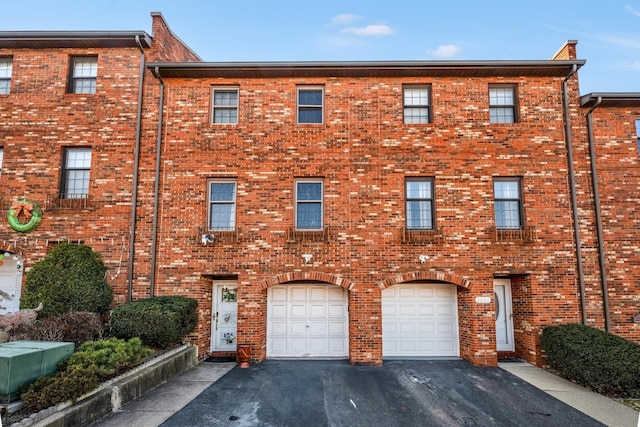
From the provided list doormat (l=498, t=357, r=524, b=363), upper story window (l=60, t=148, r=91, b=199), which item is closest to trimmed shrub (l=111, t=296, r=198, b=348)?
upper story window (l=60, t=148, r=91, b=199)

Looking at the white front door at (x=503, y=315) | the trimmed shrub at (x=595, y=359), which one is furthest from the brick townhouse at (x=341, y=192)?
the trimmed shrub at (x=595, y=359)

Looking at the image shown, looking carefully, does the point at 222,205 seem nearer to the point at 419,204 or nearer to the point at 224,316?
the point at 224,316

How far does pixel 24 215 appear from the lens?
9.52 metres

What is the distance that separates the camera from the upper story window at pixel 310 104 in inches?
405

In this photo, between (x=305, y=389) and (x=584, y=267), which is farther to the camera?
(x=584, y=267)

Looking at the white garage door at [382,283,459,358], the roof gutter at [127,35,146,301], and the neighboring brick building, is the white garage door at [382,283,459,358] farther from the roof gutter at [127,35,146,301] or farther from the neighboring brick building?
the neighboring brick building

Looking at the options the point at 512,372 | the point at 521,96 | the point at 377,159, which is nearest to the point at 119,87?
the point at 377,159

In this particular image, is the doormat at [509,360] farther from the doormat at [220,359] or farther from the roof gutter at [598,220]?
the doormat at [220,359]

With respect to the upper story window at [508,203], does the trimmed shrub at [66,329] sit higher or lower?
lower

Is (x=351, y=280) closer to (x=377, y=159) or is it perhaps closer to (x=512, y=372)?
(x=377, y=159)

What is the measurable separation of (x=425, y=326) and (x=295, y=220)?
15.6ft

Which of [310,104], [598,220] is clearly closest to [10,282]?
[310,104]

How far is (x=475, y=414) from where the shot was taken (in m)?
6.29

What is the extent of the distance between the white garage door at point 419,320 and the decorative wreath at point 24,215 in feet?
32.0
